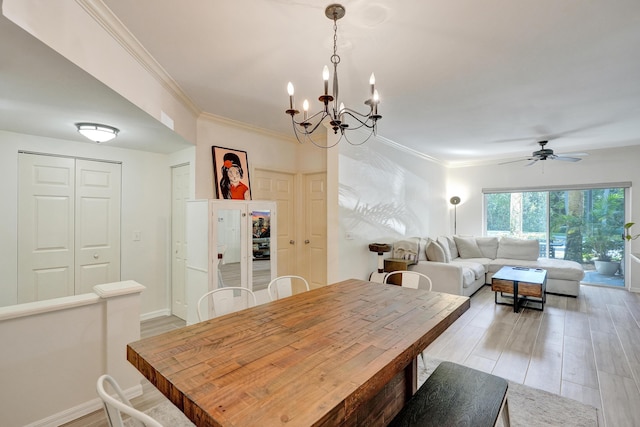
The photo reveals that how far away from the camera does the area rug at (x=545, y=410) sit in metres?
1.94

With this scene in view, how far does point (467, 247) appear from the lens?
6.03m

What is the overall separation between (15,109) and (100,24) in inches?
45.4

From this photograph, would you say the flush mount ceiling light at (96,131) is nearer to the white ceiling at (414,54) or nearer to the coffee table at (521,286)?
the white ceiling at (414,54)

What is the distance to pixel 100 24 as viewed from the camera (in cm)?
176

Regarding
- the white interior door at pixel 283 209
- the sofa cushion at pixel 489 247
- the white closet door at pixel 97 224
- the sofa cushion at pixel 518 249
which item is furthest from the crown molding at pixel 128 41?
the sofa cushion at pixel 518 249

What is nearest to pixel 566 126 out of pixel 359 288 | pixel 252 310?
pixel 359 288

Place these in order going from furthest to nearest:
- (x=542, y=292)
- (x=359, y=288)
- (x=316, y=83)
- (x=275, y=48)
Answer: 1. (x=542, y=292)
2. (x=316, y=83)
3. (x=359, y=288)
4. (x=275, y=48)

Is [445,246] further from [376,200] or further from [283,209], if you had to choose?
[283,209]

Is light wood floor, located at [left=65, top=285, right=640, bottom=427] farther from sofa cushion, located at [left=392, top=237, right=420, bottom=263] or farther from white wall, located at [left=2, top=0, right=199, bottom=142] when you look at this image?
white wall, located at [left=2, top=0, right=199, bottom=142]

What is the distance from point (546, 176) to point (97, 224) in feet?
24.7

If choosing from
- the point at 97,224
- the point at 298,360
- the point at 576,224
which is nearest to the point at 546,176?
the point at 576,224

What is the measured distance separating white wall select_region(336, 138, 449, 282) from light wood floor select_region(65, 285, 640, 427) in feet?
4.91

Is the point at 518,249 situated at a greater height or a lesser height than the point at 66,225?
lesser

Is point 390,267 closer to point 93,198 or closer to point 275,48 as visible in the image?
point 275,48
